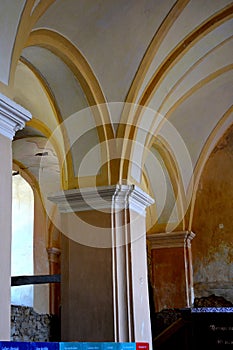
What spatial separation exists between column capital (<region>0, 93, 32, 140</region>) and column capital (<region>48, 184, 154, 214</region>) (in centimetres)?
221

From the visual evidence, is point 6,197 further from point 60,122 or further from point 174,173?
point 174,173

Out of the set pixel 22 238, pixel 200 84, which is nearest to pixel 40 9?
pixel 200 84

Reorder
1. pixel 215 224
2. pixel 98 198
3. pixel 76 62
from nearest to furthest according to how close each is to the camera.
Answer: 1. pixel 76 62
2. pixel 98 198
3. pixel 215 224

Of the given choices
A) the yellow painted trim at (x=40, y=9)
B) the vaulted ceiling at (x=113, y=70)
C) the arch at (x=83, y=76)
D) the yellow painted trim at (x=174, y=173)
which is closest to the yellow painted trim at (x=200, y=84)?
the vaulted ceiling at (x=113, y=70)

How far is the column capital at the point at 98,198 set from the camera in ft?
22.7

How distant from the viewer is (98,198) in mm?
6988

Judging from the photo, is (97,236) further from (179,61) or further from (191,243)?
(191,243)

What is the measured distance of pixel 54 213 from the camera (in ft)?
44.6

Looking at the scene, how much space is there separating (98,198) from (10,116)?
246 centimetres

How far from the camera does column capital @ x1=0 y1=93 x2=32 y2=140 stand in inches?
183

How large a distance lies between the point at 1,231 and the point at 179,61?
3870 mm

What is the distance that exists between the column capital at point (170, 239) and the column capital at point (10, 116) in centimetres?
567

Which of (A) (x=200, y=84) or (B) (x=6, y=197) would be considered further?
(A) (x=200, y=84)

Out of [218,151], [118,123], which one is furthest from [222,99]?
[118,123]
